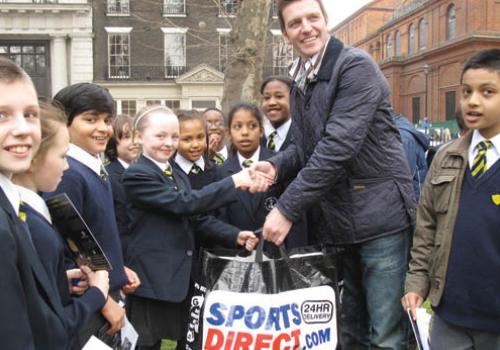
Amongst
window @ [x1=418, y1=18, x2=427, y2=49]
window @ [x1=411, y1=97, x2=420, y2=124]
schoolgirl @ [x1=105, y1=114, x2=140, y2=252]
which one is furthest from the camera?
window @ [x1=418, y1=18, x2=427, y2=49]

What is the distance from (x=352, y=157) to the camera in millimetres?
2496

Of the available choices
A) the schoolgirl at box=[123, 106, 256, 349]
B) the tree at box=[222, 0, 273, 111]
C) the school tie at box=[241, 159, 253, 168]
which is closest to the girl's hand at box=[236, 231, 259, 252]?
the schoolgirl at box=[123, 106, 256, 349]

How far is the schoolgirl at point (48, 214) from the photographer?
1771 millimetres

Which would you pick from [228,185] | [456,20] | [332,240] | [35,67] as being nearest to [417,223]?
[332,240]

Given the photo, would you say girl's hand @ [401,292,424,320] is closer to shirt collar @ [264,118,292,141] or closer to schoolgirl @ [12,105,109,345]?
schoolgirl @ [12,105,109,345]

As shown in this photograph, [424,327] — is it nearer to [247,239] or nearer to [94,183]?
[247,239]

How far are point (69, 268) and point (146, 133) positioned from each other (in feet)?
3.50

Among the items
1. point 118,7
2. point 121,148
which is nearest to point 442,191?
point 121,148

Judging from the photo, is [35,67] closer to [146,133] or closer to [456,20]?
[146,133]

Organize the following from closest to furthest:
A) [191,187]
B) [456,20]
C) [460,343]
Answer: [460,343] → [191,187] → [456,20]

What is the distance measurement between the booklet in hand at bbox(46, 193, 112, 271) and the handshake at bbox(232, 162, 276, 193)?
97cm

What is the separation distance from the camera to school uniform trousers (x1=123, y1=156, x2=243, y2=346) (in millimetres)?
2924

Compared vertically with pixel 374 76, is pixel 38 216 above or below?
below

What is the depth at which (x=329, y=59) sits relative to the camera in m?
2.66
